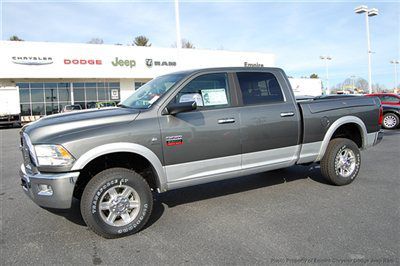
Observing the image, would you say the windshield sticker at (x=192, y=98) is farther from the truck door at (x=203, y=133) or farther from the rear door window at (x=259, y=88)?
the rear door window at (x=259, y=88)

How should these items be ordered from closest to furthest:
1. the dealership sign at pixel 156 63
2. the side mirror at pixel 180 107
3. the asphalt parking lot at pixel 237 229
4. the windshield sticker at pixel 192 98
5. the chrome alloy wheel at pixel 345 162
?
the asphalt parking lot at pixel 237 229
the side mirror at pixel 180 107
the windshield sticker at pixel 192 98
the chrome alloy wheel at pixel 345 162
the dealership sign at pixel 156 63

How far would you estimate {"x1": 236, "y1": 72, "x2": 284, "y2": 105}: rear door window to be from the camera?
5.03 metres

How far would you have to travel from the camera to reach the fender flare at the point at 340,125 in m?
5.67

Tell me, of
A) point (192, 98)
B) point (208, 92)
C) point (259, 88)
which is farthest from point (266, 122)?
point (192, 98)

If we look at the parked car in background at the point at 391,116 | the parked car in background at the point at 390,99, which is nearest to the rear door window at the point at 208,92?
the parked car in background at the point at 390,99

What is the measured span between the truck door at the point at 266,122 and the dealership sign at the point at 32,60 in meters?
29.1

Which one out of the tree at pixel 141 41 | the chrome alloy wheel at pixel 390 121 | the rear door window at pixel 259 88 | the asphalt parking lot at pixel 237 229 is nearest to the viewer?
the asphalt parking lot at pixel 237 229

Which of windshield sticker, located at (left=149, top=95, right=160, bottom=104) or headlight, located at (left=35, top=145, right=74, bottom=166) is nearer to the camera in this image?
headlight, located at (left=35, top=145, right=74, bottom=166)

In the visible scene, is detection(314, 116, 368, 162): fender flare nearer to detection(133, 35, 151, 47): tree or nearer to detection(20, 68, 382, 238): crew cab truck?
detection(20, 68, 382, 238): crew cab truck

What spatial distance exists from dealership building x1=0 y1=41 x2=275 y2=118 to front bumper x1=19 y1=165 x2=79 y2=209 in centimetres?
2545

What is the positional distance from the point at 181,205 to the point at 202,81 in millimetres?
1887

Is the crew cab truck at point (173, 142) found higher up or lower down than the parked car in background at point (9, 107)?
lower down

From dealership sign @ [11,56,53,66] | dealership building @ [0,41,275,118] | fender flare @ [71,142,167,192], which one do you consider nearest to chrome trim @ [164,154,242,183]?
fender flare @ [71,142,167,192]

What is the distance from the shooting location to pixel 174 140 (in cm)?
429
